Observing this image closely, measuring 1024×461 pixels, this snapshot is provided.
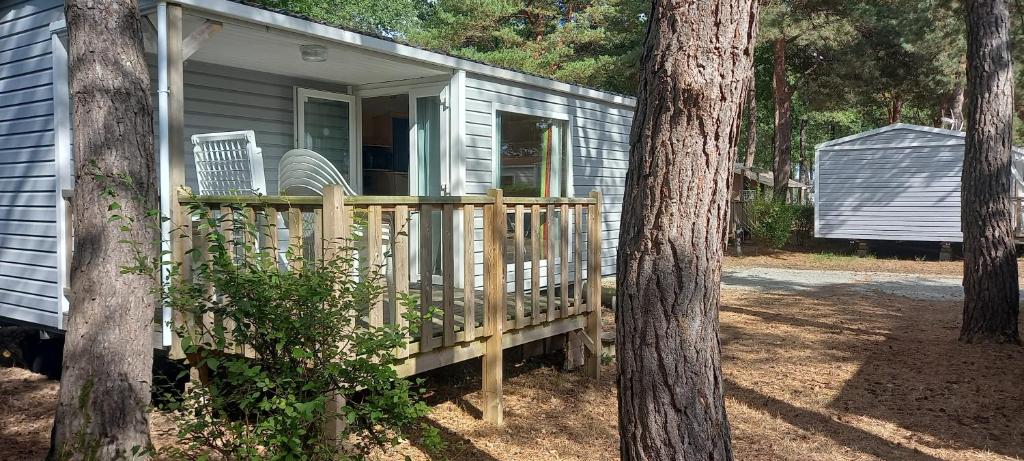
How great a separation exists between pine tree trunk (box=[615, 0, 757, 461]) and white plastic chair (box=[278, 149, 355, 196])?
3241mm

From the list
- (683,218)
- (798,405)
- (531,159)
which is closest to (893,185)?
(531,159)

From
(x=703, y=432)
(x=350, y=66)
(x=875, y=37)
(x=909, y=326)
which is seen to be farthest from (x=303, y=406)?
(x=875, y=37)

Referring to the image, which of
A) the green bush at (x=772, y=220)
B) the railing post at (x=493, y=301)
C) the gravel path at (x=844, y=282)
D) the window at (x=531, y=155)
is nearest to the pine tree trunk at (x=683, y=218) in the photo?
the railing post at (x=493, y=301)

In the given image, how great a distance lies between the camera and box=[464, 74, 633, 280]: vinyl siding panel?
22.7 ft

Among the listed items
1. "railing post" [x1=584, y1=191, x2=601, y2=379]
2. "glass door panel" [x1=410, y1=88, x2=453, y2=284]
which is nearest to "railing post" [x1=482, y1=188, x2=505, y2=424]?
"railing post" [x1=584, y1=191, x2=601, y2=379]

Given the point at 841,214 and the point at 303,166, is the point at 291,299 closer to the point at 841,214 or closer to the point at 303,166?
the point at 303,166

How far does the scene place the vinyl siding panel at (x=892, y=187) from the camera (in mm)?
14664

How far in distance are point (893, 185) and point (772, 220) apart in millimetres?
2455

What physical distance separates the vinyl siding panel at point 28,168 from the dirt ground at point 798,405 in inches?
22.2

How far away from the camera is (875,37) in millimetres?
17781

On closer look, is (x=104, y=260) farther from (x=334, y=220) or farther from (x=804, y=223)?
(x=804, y=223)

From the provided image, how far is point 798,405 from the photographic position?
198 inches

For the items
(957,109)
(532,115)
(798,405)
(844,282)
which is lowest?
(798,405)

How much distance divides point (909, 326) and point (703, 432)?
591 cm
